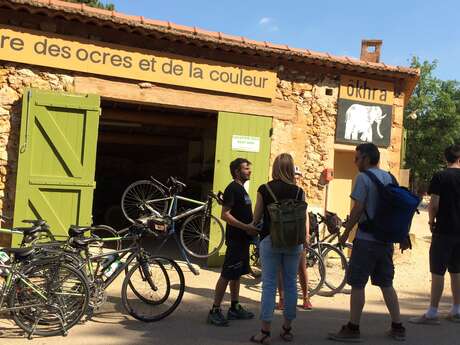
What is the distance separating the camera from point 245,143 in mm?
7844

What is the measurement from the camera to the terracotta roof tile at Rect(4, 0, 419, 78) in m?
6.51

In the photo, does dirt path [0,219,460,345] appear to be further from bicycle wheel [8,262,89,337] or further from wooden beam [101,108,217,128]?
wooden beam [101,108,217,128]

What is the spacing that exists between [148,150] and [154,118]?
4208mm

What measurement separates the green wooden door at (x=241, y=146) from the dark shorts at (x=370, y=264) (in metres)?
3.45

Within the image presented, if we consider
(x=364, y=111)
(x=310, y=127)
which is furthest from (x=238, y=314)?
(x=364, y=111)

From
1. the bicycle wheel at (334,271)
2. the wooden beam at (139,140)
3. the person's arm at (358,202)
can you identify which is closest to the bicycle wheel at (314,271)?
the bicycle wheel at (334,271)

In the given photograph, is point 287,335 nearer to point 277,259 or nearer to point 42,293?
point 277,259

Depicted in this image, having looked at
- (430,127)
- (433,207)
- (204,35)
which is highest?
(430,127)

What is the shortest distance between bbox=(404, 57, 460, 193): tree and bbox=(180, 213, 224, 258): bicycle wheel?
24.4 m

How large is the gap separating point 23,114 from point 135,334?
3.47 meters

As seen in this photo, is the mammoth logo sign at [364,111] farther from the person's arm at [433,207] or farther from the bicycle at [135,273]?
the bicycle at [135,273]

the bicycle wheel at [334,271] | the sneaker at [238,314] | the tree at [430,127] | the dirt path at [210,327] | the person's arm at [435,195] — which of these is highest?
the tree at [430,127]

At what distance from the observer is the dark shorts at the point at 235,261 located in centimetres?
495

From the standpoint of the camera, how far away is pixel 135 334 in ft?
15.0
